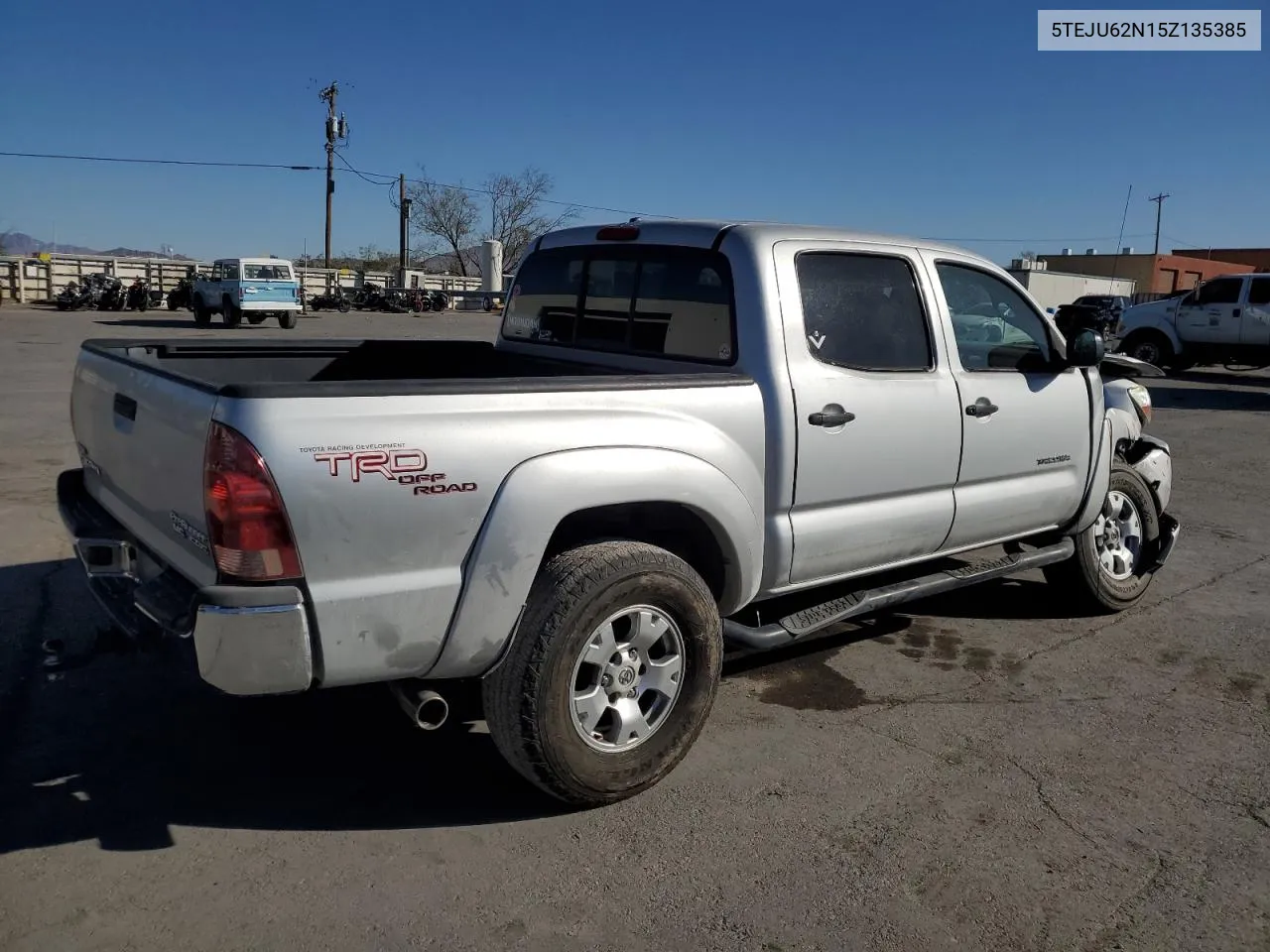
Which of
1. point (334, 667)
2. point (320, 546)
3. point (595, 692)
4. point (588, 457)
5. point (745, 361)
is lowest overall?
point (595, 692)

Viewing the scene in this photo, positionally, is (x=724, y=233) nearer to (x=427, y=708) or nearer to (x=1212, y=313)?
(x=427, y=708)

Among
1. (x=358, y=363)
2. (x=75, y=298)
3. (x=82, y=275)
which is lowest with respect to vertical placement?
(x=358, y=363)

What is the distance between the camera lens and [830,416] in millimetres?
3936

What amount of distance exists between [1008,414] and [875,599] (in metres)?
1.13

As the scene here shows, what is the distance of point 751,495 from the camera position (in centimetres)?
374

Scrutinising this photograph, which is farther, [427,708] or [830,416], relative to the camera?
[830,416]

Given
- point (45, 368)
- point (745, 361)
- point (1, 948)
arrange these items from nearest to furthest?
point (1, 948)
point (745, 361)
point (45, 368)

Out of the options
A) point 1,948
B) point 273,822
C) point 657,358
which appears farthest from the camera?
point 657,358

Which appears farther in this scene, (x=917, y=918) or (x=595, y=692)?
(x=595, y=692)

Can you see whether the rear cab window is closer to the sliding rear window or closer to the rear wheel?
the rear wheel

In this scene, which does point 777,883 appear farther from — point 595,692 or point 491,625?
point 491,625

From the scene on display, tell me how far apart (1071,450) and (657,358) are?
223 cm

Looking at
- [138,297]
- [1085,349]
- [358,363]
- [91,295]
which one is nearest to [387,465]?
[358,363]

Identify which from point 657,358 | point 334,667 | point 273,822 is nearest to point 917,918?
point 334,667
